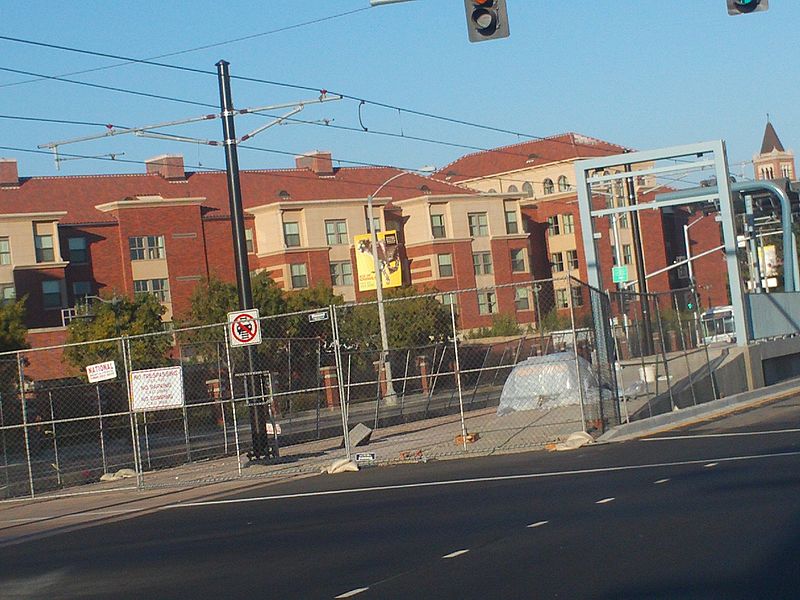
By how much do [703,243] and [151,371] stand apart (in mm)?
88103

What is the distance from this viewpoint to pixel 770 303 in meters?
32.6

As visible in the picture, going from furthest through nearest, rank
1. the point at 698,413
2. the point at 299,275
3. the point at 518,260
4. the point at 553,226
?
the point at 553,226 → the point at 518,260 → the point at 299,275 → the point at 698,413

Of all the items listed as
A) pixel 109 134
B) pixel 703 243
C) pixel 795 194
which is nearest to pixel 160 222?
pixel 795 194

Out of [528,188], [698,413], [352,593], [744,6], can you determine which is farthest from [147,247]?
[352,593]

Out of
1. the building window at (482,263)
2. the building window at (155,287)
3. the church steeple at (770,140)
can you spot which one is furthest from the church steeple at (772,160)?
the building window at (155,287)

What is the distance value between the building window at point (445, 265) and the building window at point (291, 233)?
9.99m

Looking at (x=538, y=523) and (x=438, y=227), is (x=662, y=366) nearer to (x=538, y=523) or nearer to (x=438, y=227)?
(x=538, y=523)

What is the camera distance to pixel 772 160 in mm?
186000

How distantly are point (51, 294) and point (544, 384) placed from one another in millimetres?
42801

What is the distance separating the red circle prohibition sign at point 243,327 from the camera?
2084cm

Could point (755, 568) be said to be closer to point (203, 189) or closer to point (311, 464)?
point (311, 464)

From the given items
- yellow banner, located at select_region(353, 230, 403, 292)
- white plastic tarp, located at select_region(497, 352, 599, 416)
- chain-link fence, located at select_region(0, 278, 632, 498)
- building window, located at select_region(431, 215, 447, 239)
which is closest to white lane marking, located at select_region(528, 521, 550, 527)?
chain-link fence, located at select_region(0, 278, 632, 498)

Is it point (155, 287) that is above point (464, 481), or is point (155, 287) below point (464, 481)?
above

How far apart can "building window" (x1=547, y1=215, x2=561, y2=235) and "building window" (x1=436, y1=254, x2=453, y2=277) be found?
12380 mm
